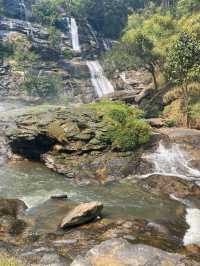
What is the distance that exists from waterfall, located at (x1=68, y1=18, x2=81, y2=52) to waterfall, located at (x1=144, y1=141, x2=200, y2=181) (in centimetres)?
6012

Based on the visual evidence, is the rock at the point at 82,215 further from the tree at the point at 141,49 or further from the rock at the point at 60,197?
the tree at the point at 141,49

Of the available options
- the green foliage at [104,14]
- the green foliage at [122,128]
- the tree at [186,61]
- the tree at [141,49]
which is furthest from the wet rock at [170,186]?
the green foliage at [104,14]

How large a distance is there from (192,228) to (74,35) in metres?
78.0

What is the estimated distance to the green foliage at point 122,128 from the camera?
3103cm

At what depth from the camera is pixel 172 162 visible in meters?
29.8

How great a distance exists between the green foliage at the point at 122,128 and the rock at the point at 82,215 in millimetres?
11959

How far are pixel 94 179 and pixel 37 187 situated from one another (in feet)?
14.3

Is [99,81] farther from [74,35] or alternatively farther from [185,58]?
[185,58]

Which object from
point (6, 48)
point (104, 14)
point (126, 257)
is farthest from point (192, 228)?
point (104, 14)

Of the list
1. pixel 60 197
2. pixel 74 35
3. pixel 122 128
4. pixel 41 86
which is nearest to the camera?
pixel 60 197

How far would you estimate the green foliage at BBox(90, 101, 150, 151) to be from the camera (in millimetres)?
31031

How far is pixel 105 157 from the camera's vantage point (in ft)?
99.3

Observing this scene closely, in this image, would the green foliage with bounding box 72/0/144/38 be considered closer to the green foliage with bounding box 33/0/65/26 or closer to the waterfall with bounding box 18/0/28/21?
the green foliage with bounding box 33/0/65/26

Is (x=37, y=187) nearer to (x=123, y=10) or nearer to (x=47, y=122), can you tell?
(x=47, y=122)
